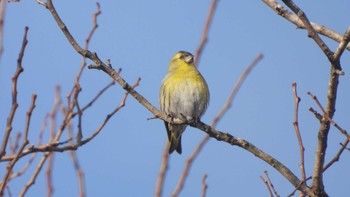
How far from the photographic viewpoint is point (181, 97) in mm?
6156

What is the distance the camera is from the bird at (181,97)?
6156 mm

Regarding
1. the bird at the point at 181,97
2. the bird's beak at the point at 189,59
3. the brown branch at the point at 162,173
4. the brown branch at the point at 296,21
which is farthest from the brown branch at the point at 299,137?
the bird's beak at the point at 189,59

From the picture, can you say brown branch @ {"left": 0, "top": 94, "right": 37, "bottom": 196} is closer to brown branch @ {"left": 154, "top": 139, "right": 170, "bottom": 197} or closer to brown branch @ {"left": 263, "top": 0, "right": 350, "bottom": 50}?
brown branch @ {"left": 154, "top": 139, "right": 170, "bottom": 197}

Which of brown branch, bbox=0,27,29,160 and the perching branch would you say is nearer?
brown branch, bbox=0,27,29,160

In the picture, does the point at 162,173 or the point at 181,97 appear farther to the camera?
the point at 181,97

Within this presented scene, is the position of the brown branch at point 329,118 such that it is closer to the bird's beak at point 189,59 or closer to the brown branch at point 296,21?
the brown branch at point 296,21

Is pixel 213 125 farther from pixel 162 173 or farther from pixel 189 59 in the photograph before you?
pixel 189 59

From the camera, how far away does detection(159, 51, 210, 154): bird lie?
6156mm

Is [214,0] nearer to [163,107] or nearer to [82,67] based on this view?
[82,67]

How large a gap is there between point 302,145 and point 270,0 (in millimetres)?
1131

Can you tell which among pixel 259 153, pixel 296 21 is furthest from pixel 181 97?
pixel 259 153

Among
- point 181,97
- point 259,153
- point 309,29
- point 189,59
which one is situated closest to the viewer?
point 309,29

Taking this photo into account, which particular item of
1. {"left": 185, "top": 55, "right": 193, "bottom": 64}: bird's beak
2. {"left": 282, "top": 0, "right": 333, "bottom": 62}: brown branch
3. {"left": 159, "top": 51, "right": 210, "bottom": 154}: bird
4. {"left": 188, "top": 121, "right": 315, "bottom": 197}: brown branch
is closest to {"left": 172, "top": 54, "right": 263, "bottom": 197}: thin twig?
{"left": 188, "top": 121, "right": 315, "bottom": 197}: brown branch

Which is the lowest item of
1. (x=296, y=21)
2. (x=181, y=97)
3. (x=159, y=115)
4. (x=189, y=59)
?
(x=159, y=115)
